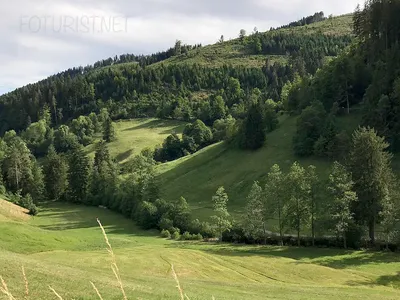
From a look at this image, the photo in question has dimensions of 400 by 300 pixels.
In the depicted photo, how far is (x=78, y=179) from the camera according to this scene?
128500 mm

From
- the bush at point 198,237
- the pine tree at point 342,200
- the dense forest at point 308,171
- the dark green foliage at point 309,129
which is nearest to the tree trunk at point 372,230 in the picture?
the dense forest at point 308,171

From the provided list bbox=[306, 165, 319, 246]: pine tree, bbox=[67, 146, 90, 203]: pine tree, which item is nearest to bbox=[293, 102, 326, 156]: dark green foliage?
bbox=[306, 165, 319, 246]: pine tree

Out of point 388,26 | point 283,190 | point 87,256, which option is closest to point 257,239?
point 283,190

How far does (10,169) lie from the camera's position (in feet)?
416

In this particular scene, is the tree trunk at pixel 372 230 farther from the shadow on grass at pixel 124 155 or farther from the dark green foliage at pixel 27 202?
the shadow on grass at pixel 124 155

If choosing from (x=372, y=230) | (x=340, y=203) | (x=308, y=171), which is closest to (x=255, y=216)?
(x=308, y=171)

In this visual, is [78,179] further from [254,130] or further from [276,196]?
[276,196]

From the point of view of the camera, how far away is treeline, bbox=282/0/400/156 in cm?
9288

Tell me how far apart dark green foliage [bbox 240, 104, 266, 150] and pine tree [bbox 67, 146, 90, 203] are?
52934 mm

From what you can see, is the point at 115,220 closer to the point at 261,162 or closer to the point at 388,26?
the point at 261,162

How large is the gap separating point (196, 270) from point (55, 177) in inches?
3967

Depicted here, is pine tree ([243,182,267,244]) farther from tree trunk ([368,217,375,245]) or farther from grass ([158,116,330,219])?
grass ([158,116,330,219])

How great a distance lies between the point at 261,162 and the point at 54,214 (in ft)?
192

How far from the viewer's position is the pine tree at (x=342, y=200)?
58.4 m
